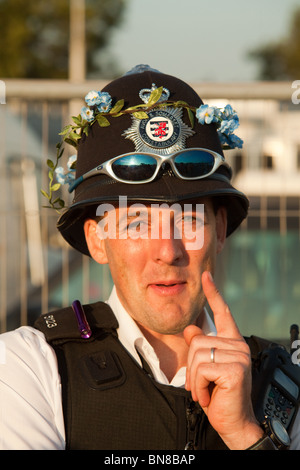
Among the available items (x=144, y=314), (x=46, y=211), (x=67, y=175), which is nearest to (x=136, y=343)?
(x=144, y=314)

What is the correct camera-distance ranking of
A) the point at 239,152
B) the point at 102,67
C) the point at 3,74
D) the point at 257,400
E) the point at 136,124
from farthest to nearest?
the point at 102,67, the point at 3,74, the point at 239,152, the point at 136,124, the point at 257,400

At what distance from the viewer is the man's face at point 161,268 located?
2.31 m

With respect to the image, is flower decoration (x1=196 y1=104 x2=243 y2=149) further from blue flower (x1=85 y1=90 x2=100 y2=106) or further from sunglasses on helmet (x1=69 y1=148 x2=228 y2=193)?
blue flower (x1=85 y1=90 x2=100 y2=106)

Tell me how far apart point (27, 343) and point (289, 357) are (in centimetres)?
88

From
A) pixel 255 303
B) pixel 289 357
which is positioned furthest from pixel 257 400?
pixel 255 303

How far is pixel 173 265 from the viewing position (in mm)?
2295

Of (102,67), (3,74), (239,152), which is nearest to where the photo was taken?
(239,152)

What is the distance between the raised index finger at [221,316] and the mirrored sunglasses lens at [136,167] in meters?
0.47

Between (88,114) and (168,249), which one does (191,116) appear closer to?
(88,114)

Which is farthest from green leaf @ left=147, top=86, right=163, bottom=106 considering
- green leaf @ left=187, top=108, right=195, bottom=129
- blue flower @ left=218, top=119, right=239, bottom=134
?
blue flower @ left=218, top=119, right=239, bottom=134

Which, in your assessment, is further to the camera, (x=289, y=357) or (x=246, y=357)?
(x=289, y=357)

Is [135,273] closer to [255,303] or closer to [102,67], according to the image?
[255,303]

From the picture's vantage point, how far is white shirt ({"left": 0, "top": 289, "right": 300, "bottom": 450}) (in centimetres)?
210

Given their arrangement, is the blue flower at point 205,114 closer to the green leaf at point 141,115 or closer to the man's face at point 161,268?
the green leaf at point 141,115
